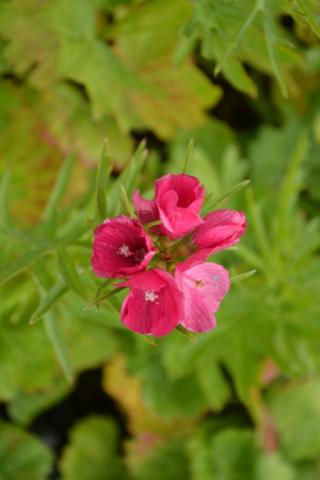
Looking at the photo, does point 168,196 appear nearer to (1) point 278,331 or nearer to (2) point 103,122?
(1) point 278,331

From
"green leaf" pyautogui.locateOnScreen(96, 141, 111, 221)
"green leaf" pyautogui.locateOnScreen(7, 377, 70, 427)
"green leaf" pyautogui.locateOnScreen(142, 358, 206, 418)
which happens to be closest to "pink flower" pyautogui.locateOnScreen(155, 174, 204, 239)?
"green leaf" pyautogui.locateOnScreen(96, 141, 111, 221)

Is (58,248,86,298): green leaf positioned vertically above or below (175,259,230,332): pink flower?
below

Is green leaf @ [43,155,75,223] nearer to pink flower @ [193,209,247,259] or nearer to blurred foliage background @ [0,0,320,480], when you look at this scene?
blurred foliage background @ [0,0,320,480]

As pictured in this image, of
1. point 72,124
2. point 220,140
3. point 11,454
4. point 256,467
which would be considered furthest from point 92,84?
point 256,467

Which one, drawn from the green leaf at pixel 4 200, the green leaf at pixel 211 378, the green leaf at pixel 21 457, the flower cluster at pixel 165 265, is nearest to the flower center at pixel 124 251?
the flower cluster at pixel 165 265

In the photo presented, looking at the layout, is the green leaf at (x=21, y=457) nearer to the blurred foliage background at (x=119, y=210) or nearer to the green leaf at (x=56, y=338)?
the blurred foliage background at (x=119, y=210)

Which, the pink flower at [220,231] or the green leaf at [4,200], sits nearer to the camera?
the pink flower at [220,231]
